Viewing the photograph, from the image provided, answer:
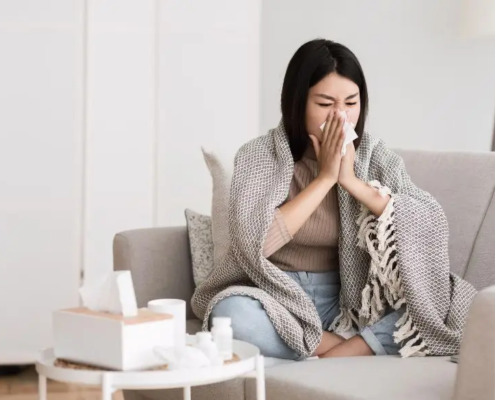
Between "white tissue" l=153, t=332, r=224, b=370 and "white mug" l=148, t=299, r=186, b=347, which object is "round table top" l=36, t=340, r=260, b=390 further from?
"white mug" l=148, t=299, r=186, b=347

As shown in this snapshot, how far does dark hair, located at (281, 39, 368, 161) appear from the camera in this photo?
7.39 feet

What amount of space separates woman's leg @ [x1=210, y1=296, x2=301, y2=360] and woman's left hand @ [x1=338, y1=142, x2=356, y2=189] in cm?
36

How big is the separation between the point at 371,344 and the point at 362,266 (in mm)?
206

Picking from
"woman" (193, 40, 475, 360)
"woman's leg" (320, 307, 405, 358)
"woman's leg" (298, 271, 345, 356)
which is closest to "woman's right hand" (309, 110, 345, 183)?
"woman" (193, 40, 475, 360)

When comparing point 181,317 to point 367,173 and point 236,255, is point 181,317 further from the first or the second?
point 367,173

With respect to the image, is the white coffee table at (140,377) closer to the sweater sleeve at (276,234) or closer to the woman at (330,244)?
the woman at (330,244)

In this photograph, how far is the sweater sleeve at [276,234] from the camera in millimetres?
2180

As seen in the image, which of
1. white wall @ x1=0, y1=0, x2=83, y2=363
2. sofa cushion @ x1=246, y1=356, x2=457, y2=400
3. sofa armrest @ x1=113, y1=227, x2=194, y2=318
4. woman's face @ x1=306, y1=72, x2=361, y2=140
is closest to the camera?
sofa cushion @ x1=246, y1=356, x2=457, y2=400

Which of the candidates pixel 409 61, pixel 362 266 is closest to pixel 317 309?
pixel 362 266

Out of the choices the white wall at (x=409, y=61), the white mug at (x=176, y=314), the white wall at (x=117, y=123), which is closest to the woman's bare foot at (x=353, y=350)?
the white mug at (x=176, y=314)

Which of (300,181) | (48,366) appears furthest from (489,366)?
(300,181)

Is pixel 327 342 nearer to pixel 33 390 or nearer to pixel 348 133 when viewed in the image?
pixel 348 133

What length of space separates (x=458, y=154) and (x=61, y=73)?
4.88 ft

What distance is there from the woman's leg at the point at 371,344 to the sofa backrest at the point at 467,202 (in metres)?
0.26
